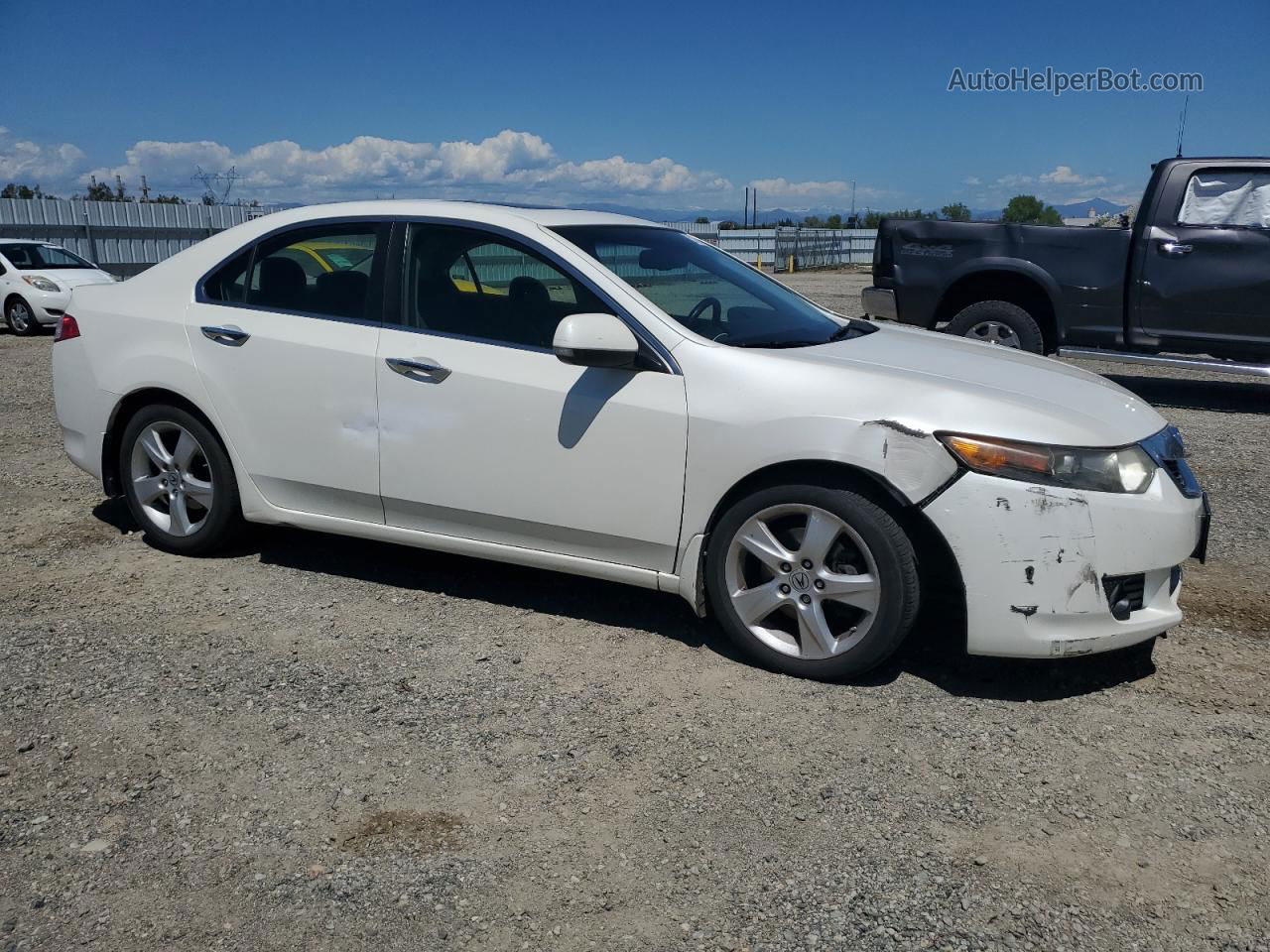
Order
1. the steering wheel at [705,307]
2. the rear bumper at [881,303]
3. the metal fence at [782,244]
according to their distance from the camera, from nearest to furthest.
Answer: the steering wheel at [705,307], the rear bumper at [881,303], the metal fence at [782,244]

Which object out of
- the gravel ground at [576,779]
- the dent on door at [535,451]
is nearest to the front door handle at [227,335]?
the dent on door at [535,451]

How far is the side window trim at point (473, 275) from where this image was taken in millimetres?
4012

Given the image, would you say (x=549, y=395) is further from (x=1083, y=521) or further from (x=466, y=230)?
(x=1083, y=521)

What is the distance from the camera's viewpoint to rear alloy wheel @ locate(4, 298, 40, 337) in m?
16.3

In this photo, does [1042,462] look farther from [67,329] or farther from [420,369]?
[67,329]

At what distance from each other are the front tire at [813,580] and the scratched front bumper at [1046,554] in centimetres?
21

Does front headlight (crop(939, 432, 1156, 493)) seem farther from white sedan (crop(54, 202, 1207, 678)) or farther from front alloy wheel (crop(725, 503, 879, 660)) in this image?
front alloy wheel (crop(725, 503, 879, 660))

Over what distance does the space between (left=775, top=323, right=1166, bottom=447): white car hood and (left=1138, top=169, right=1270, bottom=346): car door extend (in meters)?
5.69

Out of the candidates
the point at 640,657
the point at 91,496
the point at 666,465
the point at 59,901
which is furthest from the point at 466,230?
the point at 91,496

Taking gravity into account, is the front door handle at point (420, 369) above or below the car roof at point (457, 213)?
below

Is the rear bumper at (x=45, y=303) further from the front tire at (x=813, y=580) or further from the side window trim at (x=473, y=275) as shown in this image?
the front tire at (x=813, y=580)

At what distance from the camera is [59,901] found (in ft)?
8.75

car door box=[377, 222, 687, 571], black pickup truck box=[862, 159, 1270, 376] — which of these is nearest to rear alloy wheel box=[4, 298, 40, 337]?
black pickup truck box=[862, 159, 1270, 376]

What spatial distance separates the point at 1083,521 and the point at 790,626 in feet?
3.49
